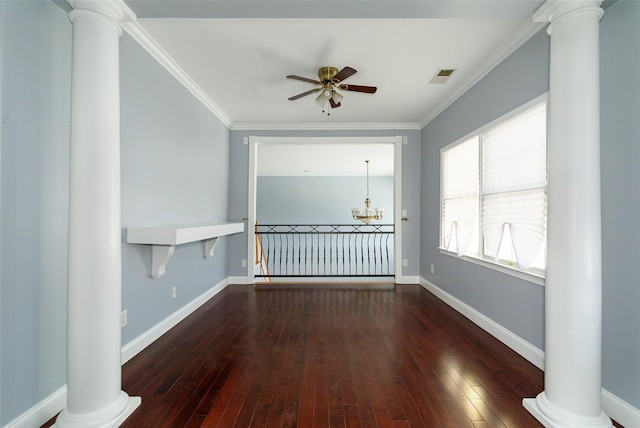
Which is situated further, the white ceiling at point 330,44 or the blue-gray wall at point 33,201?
the white ceiling at point 330,44

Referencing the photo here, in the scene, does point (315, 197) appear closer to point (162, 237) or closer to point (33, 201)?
point (162, 237)

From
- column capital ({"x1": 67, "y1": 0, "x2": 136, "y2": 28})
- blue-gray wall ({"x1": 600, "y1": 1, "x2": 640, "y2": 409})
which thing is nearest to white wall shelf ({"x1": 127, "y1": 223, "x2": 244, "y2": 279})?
column capital ({"x1": 67, "y1": 0, "x2": 136, "y2": 28})

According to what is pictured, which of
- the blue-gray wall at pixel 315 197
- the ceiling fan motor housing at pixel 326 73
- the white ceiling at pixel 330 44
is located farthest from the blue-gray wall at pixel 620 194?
the blue-gray wall at pixel 315 197

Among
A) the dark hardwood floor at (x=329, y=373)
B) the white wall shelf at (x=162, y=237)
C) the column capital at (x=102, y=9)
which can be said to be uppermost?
the column capital at (x=102, y=9)

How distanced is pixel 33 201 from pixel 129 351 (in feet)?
4.20

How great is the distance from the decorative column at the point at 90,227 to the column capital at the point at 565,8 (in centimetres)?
230

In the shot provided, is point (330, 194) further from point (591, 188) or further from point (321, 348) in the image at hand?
point (591, 188)

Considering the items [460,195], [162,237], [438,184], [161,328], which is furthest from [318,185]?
[162,237]

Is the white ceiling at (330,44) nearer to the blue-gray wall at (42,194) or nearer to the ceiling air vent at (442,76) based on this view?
the ceiling air vent at (442,76)

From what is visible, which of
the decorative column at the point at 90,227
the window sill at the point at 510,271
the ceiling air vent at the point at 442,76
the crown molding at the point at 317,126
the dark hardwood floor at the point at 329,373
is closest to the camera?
the decorative column at the point at 90,227

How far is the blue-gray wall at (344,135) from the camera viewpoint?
4504mm

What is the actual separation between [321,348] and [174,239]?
55.5 inches

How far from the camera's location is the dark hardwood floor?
5.22ft

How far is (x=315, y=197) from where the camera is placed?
30.4 feet
